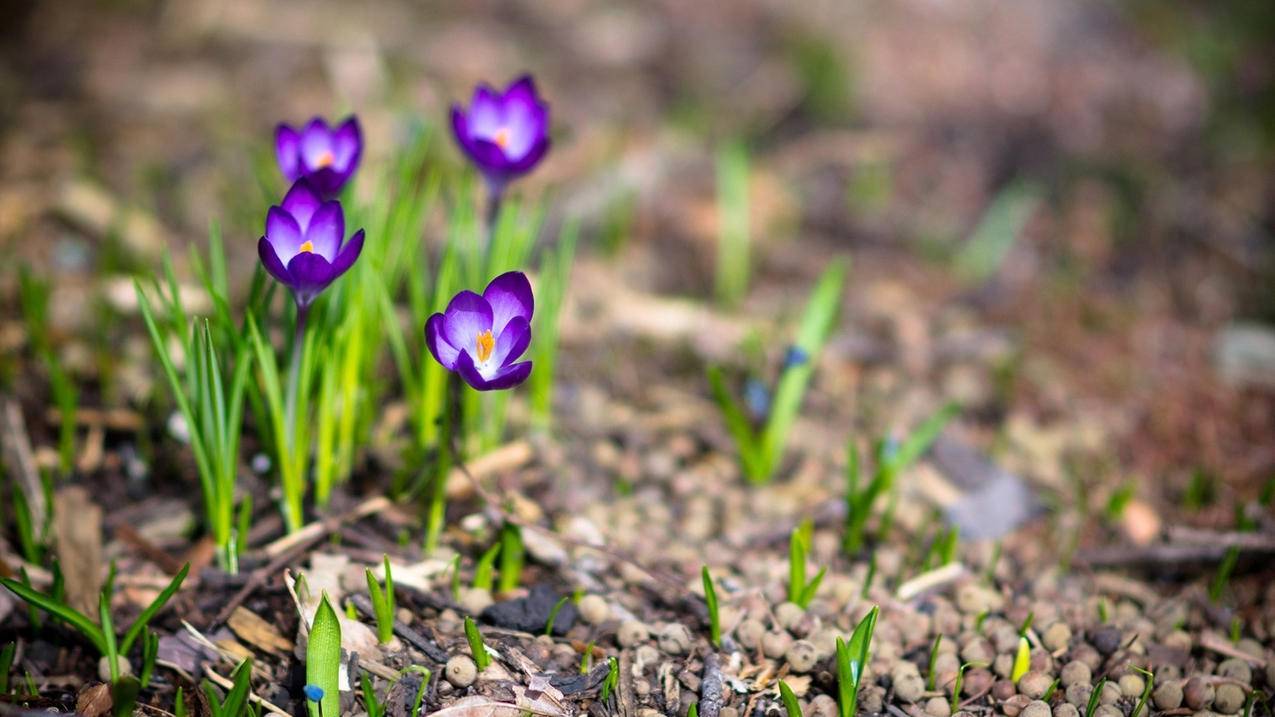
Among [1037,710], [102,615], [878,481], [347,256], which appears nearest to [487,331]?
[347,256]

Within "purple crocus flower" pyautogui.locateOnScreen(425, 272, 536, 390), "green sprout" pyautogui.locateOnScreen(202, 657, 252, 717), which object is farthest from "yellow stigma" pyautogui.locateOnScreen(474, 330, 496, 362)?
"green sprout" pyautogui.locateOnScreen(202, 657, 252, 717)

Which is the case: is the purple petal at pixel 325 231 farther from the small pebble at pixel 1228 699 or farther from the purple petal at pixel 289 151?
the small pebble at pixel 1228 699

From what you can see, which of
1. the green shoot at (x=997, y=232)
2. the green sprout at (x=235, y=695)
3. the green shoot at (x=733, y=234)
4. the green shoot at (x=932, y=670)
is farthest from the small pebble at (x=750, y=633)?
the green shoot at (x=997, y=232)

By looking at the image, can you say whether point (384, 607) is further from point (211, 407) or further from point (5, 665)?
point (5, 665)

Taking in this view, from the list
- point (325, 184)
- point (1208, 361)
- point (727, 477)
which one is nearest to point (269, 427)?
point (325, 184)

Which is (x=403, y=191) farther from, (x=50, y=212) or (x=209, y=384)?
(x=50, y=212)

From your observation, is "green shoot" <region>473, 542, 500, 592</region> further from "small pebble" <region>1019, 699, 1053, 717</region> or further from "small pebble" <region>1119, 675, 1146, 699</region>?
"small pebble" <region>1119, 675, 1146, 699</region>
